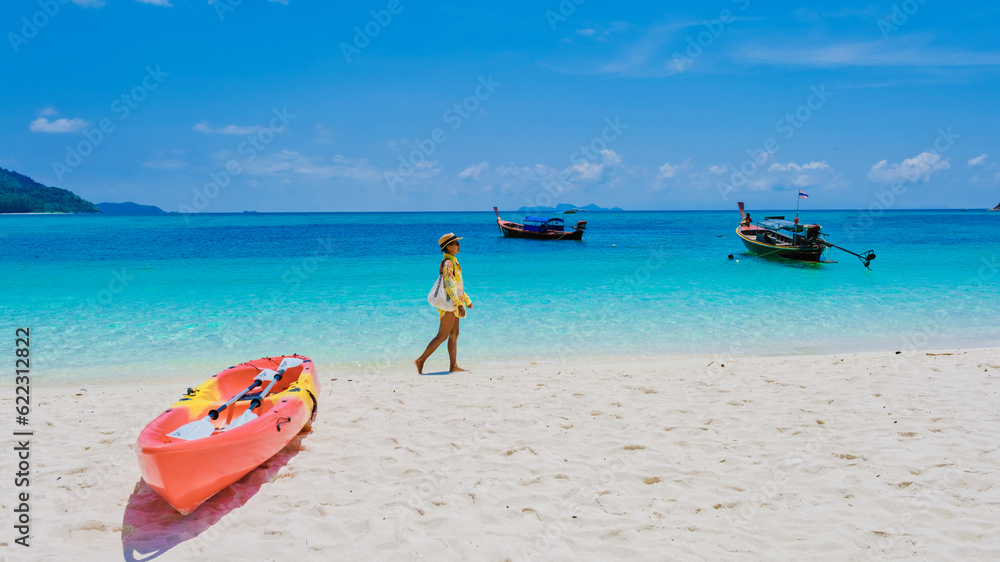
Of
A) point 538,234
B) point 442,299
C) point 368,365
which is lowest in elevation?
point 368,365

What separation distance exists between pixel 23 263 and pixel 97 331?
823 inches

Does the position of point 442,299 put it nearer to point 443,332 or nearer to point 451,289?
point 451,289

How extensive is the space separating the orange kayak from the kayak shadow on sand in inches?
4.7

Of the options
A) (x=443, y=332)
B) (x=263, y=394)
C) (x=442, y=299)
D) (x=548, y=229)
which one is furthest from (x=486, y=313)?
(x=548, y=229)

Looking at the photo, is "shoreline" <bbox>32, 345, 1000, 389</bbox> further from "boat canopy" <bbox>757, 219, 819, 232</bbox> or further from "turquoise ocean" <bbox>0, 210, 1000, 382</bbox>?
"boat canopy" <bbox>757, 219, 819, 232</bbox>

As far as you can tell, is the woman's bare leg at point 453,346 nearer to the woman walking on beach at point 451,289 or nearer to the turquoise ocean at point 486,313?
the woman walking on beach at point 451,289

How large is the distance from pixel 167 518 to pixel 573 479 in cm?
305

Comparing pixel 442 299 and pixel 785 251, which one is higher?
pixel 785 251

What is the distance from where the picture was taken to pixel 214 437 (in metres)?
3.92

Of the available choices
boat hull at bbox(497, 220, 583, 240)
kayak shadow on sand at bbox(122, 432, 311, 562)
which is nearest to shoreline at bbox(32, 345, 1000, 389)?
kayak shadow on sand at bbox(122, 432, 311, 562)

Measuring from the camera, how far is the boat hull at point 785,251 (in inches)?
949

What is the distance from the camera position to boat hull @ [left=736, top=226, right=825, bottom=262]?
2409cm

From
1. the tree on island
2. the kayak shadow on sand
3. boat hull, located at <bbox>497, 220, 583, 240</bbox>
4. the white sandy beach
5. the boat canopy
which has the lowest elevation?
the kayak shadow on sand

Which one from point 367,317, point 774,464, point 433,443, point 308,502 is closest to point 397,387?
point 433,443
